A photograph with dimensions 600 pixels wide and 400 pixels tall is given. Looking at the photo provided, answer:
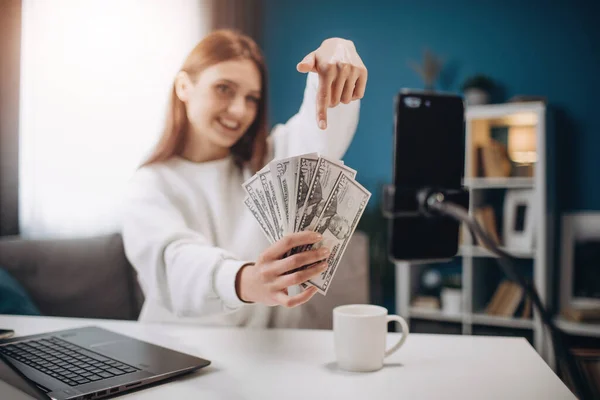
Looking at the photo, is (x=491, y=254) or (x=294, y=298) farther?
(x=491, y=254)

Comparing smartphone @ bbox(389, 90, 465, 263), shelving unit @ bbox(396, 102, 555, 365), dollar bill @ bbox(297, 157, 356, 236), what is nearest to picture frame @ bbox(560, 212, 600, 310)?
shelving unit @ bbox(396, 102, 555, 365)

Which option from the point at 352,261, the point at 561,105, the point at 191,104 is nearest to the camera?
the point at 191,104

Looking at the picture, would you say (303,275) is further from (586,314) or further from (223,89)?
(586,314)

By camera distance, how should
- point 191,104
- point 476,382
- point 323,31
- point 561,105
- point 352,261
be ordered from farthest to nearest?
point 561,105 → point 352,261 → point 323,31 → point 191,104 → point 476,382

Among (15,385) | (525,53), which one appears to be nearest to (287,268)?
(15,385)

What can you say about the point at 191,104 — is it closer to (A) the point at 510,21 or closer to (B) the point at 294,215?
(B) the point at 294,215

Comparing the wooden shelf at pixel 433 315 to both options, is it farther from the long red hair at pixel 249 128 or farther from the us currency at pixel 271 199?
the us currency at pixel 271 199

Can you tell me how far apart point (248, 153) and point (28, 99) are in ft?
1.57

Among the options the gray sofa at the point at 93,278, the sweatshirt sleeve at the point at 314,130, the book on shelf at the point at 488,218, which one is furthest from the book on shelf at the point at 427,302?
the sweatshirt sleeve at the point at 314,130

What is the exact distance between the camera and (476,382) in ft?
2.43

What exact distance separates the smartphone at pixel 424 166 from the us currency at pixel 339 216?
0.06 m

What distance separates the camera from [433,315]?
2.70 meters

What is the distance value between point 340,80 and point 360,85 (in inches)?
1.6

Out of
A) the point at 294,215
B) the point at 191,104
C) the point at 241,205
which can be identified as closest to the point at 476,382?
the point at 294,215
